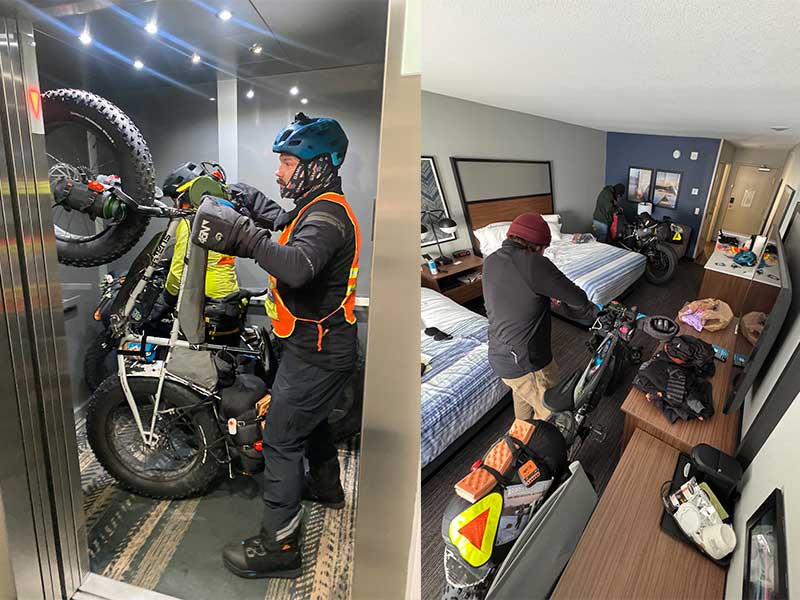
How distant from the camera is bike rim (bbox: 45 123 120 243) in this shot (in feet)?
2.47

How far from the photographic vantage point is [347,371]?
29.2 inches

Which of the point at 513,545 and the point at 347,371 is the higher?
the point at 347,371

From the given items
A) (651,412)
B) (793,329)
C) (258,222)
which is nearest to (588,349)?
(651,412)

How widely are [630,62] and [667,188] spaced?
13.3 inches

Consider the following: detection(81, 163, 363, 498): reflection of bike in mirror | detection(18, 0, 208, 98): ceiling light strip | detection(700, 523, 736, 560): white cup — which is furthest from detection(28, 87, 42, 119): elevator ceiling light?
detection(700, 523, 736, 560): white cup

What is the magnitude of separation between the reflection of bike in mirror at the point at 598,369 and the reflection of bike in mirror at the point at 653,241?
0.27 feet

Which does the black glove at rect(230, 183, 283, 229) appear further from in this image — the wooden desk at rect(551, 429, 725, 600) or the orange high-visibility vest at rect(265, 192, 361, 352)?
the wooden desk at rect(551, 429, 725, 600)

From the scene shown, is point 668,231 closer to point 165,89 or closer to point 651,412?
point 651,412

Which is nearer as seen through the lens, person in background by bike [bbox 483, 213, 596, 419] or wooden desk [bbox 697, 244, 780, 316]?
person in background by bike [bbox 483, 213, 596, 419]

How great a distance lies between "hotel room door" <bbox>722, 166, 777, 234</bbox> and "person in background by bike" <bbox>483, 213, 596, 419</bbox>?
13.9 inches

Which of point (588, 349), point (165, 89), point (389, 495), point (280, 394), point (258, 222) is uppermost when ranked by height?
point (165, 89)

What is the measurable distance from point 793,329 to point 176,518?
1156mm

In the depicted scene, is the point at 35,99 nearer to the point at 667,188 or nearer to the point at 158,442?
the point at 158,442

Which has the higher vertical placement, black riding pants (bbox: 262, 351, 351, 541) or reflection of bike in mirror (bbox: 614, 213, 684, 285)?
reflection of bike in mirror (bbox: 614, 213, 684, 285)
